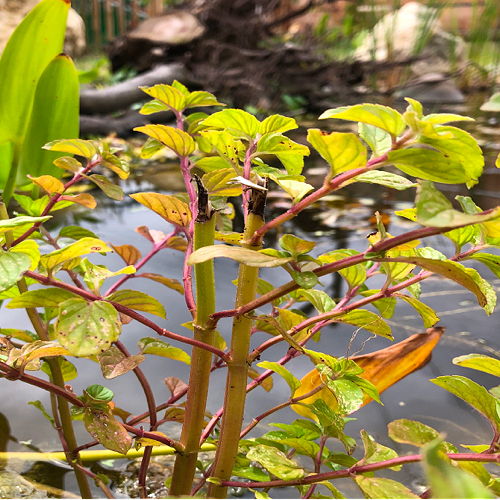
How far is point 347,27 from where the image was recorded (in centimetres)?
821

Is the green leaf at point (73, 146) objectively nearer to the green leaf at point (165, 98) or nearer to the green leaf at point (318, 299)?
the green leaf at point (165, 98)

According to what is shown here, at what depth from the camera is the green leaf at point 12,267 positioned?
455 millimetres

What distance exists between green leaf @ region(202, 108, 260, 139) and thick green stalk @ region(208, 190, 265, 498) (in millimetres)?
108

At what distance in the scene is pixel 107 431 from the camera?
562mm

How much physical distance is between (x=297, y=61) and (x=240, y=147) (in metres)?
4.94

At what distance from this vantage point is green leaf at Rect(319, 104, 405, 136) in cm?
40

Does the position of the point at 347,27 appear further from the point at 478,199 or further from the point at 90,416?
the point at 90,416

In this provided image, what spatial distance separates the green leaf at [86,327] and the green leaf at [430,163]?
10.6 inches

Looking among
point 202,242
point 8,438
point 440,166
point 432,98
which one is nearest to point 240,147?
point 202,242

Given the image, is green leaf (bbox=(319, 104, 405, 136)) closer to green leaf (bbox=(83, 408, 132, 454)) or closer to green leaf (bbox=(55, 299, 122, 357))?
green leaf (bbox=(55, 299, 122, 357))

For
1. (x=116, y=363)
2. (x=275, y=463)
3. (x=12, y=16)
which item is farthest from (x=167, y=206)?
(x=12, y=16)

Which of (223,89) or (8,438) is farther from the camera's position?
(223,89)

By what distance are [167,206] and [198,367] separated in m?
0.19

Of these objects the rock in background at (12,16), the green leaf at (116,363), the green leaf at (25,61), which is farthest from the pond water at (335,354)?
the rock in background at (12,16)
